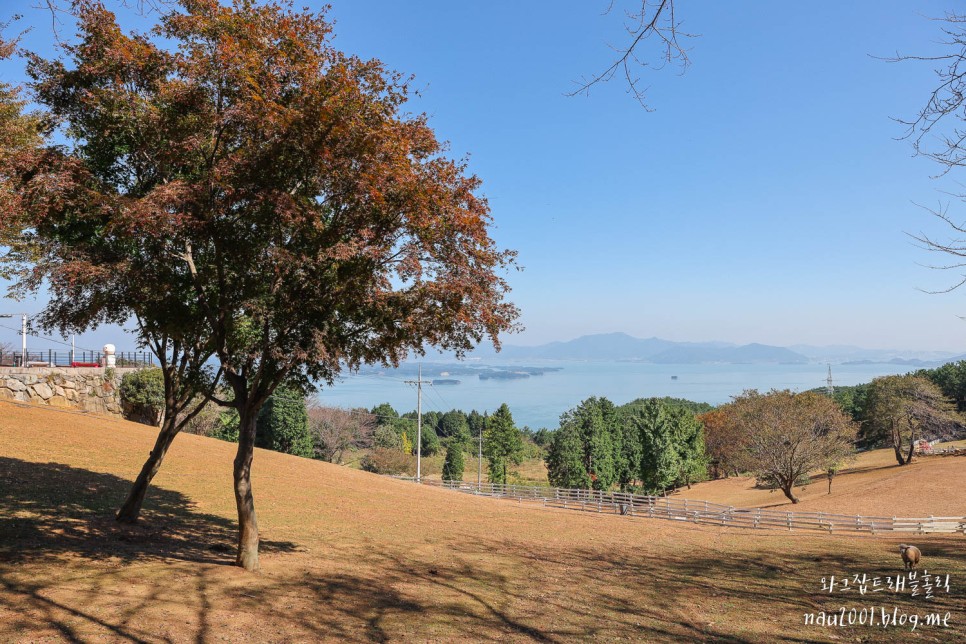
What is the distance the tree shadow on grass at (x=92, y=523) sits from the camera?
10734 mm

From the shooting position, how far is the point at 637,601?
10602mm

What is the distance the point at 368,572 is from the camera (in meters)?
11.7

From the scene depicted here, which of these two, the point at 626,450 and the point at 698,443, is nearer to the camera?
the point at 698,443

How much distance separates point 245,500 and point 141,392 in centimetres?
2765

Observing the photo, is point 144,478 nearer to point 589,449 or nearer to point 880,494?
point 880,494

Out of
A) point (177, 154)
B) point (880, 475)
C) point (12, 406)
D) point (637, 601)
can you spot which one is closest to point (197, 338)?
point (177, 154)

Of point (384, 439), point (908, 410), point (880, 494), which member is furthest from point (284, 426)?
point (908, 410)

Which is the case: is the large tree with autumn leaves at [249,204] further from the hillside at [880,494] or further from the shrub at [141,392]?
the hillside at [880,494]

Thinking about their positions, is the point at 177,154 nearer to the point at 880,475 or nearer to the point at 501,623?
the point at 501,623

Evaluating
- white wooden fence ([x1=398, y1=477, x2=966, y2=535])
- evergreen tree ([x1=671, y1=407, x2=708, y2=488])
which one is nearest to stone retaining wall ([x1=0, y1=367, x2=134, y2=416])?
white wooden fence ([x1=398, y1=477, x2=966, y2=535])

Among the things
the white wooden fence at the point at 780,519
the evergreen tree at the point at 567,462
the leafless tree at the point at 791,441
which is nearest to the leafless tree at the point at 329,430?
the evergreen tree at the point at 567,462

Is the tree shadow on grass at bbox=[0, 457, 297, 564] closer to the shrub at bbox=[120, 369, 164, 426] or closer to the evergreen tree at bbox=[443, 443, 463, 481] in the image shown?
the shrub at bbox=[120, 369, 164, 426]

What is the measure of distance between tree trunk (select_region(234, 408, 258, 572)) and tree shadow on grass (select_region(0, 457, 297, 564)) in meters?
0.94

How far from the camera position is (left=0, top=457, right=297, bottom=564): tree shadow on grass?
10.7 metres
